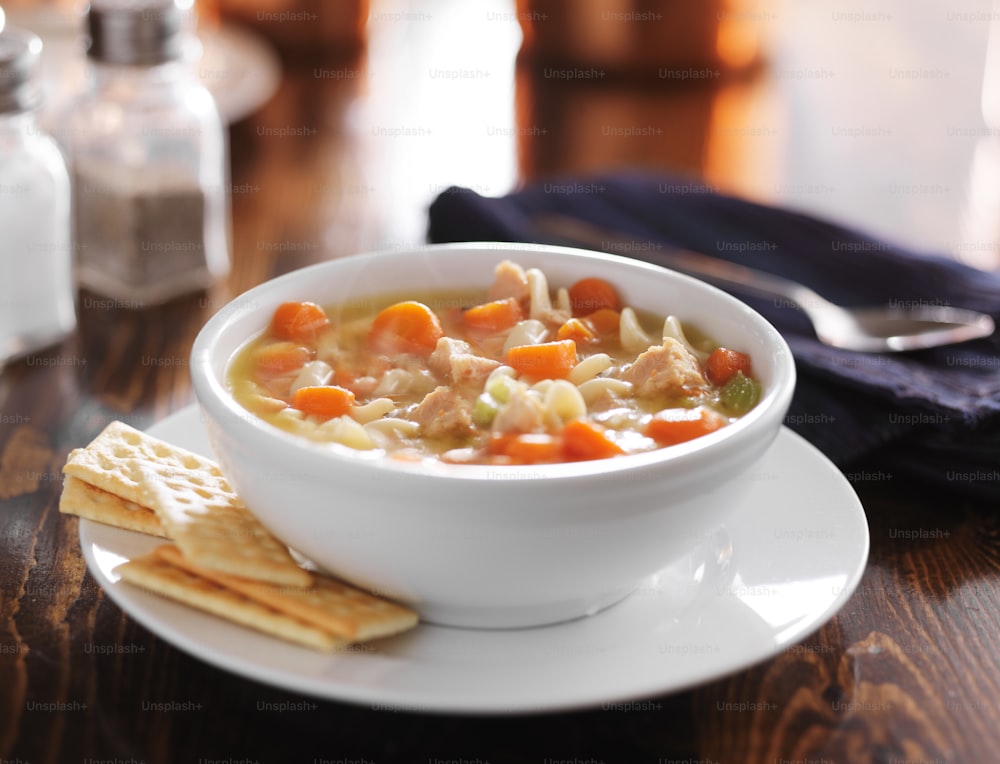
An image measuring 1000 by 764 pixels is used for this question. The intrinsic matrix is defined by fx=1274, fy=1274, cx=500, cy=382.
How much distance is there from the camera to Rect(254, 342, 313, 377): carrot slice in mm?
1976

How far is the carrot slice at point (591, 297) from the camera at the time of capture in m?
2.16

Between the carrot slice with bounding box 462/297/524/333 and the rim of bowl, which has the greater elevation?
the rim of bowl

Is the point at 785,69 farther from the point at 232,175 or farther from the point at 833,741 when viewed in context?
the point at 833,741

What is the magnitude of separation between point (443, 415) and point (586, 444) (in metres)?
0.23

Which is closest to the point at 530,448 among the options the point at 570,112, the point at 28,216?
the point at 28,216

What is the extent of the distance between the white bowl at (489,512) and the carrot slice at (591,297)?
447 mm

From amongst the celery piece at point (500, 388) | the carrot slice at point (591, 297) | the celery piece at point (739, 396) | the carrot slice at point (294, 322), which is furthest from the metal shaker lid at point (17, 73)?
the celery piece at point (739, 396)

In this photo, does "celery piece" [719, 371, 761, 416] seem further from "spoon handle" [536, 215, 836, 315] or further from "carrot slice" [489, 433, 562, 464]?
"spoon handle" [536, 215, 836, 315]

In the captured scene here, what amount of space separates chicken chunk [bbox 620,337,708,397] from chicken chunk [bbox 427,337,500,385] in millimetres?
221

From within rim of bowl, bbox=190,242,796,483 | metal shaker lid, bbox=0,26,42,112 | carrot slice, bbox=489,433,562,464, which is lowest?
carrot slice, bbox=489,433,562,464

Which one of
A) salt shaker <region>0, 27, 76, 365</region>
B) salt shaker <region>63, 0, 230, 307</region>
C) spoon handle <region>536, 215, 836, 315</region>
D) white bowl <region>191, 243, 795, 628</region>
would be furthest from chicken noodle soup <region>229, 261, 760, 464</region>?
salt shaker <region>63, 0, 230, 307</region>

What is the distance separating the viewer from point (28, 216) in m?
2.71

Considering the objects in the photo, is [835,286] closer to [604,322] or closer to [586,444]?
[604,322]

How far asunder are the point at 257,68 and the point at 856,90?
220 centimetres
